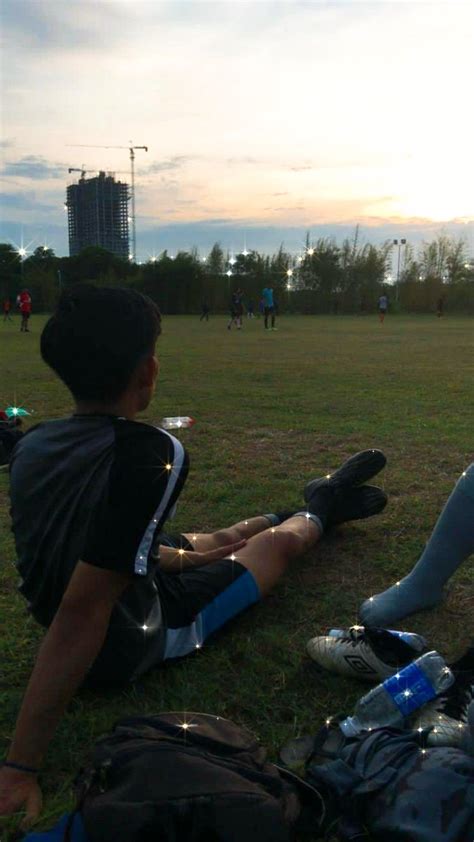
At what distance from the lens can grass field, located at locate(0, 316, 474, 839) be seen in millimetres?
2055

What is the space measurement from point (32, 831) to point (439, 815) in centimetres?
93

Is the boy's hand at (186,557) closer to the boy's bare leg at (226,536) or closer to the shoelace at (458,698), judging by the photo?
the boy's bare leg at (226,536)

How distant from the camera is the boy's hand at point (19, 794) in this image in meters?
1.59

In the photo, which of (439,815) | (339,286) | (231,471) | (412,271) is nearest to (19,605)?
(439,815)

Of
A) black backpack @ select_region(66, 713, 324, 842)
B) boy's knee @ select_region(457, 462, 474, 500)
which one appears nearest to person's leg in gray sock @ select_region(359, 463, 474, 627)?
boy's knee @ select_region(457, 462, 474, 500)

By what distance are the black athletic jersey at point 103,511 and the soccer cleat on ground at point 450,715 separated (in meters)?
0.85

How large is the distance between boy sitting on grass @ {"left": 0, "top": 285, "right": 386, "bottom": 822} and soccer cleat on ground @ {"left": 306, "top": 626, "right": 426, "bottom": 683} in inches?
20.0

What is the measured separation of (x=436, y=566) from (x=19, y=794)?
5.45 ft

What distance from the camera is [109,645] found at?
200 cm

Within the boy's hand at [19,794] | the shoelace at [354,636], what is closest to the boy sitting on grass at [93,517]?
the boy's hand at [19,794]

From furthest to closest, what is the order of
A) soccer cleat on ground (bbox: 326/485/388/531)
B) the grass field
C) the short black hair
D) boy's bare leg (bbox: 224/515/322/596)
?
1. soccer cleat on ground (bbox: 326/485/388/531)
2. boy's bare leg (bbox: 224/515/322/596)
3. the grass field
4. the short black hair

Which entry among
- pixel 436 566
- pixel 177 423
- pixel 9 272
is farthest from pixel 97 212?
pixel 436 566

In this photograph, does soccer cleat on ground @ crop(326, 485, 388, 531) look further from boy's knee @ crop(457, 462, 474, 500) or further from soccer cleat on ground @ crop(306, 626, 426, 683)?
soccer cleat on ground @ crop(306, 626, 426, 683)

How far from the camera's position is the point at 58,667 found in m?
1.65
